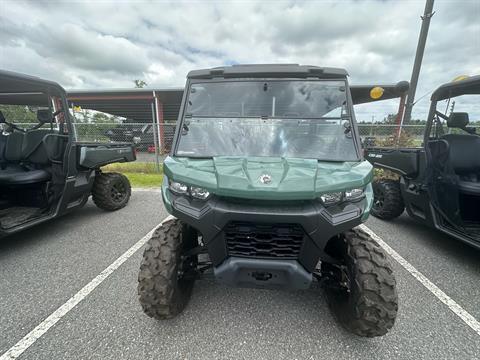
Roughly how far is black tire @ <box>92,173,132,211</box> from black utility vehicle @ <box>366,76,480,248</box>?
5.11m

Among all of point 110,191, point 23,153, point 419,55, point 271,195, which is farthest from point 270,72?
point 419,55

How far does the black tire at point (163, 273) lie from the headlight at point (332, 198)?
1.19 meters

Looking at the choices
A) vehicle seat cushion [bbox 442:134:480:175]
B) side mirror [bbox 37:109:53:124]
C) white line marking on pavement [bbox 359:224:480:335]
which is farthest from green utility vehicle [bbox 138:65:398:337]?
side mirror [bbox 37:109:53:124]

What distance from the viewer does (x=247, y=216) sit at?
1458mm

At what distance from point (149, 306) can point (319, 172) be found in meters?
1.64

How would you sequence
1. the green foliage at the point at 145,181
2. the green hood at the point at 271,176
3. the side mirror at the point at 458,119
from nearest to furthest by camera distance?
1. the green hood at the point at 271,176
2. the side mirror at the point at 458,119
3. the green foliage at the point at 145,181

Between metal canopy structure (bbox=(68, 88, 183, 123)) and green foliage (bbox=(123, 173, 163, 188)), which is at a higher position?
metal canopy structure (bbox=(68, 88, 183, 123))

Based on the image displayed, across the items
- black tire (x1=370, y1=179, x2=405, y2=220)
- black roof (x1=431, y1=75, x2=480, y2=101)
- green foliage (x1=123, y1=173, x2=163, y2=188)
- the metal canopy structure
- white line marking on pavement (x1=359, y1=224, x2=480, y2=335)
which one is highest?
the metal canopy structure

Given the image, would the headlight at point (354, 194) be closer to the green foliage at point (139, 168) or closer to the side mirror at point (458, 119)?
the side mirror at point (458, 119)

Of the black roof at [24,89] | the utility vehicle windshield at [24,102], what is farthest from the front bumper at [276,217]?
the utility vehicle windshield at [24,102]

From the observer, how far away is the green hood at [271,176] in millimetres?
1431

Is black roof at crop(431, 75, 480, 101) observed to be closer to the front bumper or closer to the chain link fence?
the front bumper

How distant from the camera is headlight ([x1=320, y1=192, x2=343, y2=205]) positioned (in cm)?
154

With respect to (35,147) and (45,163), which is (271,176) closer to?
(45,163)
